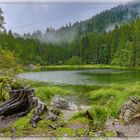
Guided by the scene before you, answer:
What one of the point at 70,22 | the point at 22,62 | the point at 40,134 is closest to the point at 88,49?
the point at 70,22

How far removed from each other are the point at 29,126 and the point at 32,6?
1740 millimetres

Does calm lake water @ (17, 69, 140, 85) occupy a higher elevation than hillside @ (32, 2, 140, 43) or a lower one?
lower

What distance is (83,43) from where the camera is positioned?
6.02 m

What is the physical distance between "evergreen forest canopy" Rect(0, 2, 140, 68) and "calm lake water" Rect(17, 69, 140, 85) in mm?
145

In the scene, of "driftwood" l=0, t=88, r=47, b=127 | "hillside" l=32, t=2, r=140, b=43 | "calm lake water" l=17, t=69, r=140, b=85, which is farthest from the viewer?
"driftwood" l=0, t=88, r=47, b=127

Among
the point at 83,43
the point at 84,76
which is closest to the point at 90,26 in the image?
the point at 83,43

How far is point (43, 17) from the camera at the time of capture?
5.81 metres

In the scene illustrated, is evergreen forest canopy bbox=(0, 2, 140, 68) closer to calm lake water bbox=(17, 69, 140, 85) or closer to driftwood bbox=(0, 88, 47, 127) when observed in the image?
calm lake water bbox=(17, 69, 140, 85)

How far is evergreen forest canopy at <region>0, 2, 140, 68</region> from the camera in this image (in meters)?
5.80

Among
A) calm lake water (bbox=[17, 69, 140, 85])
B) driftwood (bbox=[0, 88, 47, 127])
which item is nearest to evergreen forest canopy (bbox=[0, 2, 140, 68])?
calm lake water (bbox=[17, 69, 140, 85])

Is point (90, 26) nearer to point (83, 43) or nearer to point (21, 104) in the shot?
point (83, 43)

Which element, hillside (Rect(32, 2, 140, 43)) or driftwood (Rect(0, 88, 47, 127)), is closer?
hillside (Rect(32, 2, 140, 43))

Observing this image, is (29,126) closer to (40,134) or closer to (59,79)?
(40,134)

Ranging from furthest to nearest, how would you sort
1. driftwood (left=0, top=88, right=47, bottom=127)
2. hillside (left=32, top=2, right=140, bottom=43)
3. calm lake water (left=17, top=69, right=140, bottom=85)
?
driftwood (left=0, top=88, right=47, bottom=127), calm lake water (left=17, top=69, right=140, bottom=85), hillside (left=32, top=2, right=140, bottom=43)
